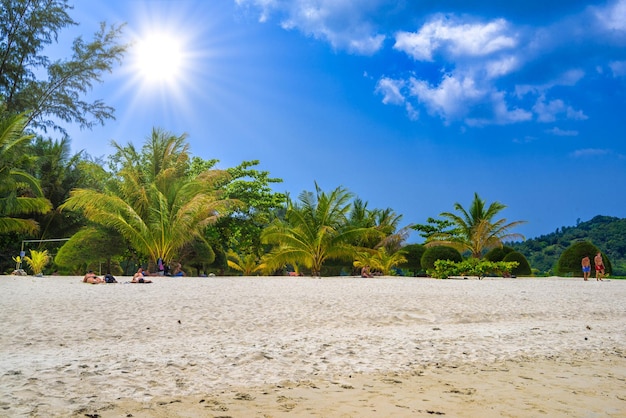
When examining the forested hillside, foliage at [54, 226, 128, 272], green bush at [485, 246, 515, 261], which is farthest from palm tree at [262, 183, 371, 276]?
the forested hillside

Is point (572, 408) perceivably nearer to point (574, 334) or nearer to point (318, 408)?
point (318, 408)

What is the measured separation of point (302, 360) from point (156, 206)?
17786mm

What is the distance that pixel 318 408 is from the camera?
12.0 ft

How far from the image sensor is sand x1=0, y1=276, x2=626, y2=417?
147 inches

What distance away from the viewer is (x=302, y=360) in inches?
207

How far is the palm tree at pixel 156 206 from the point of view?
2061 cm

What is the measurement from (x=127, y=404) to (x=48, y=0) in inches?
1001

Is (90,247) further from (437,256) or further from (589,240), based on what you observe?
(589,240)

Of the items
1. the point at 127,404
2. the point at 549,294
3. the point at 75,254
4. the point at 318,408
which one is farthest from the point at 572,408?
the point at 75,254

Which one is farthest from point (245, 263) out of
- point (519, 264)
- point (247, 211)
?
point (519, 264)

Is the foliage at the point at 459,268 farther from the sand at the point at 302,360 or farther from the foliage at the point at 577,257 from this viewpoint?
the sand at the point at 302,360

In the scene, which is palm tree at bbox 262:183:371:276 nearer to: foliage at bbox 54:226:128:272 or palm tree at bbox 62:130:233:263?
palm tree at bbox 62:130:233:263

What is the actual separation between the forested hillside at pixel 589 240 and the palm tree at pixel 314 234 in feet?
73.9

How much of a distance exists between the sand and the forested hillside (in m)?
33.4
